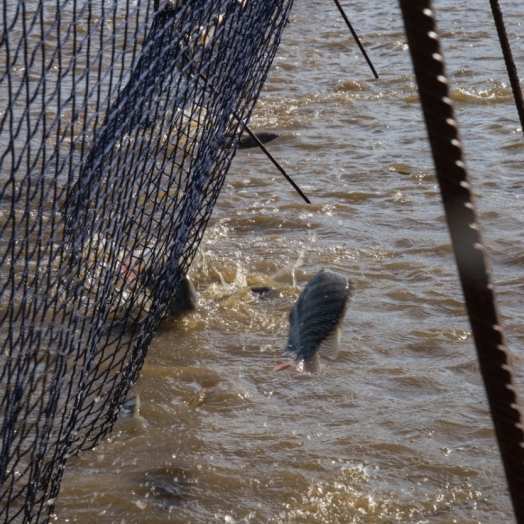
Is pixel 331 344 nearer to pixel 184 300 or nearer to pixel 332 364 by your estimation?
pixel 332 364

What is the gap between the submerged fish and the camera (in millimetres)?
4051

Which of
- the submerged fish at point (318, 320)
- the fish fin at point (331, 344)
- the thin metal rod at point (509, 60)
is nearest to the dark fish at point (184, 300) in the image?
the submerged fish at point (318, 320)

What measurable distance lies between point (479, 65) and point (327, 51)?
2.19 metres

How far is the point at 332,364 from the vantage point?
4.80 m

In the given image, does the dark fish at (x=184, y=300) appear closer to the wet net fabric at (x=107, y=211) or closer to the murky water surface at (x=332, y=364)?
the murky water surface at (x=332, y=364)

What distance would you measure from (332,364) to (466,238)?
3610mm

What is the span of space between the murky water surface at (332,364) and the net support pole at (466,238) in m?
2.40

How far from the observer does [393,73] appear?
10.5 metres

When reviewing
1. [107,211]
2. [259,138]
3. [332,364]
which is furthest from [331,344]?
[259,138]

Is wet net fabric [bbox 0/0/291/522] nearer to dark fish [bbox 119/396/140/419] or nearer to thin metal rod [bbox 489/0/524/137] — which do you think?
dark fish [bbox 119/396/140/419]

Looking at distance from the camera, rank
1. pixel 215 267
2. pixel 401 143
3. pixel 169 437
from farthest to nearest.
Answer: pixel 401 143, pixel 215 267, pixel 169 437

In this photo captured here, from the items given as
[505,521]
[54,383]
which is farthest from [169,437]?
[505,521]

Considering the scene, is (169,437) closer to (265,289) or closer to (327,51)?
(265,289)

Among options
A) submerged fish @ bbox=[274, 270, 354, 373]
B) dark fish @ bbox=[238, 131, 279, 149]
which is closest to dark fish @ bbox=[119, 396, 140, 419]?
submerged fish @ bbox=[274, 270, 354, 373]
